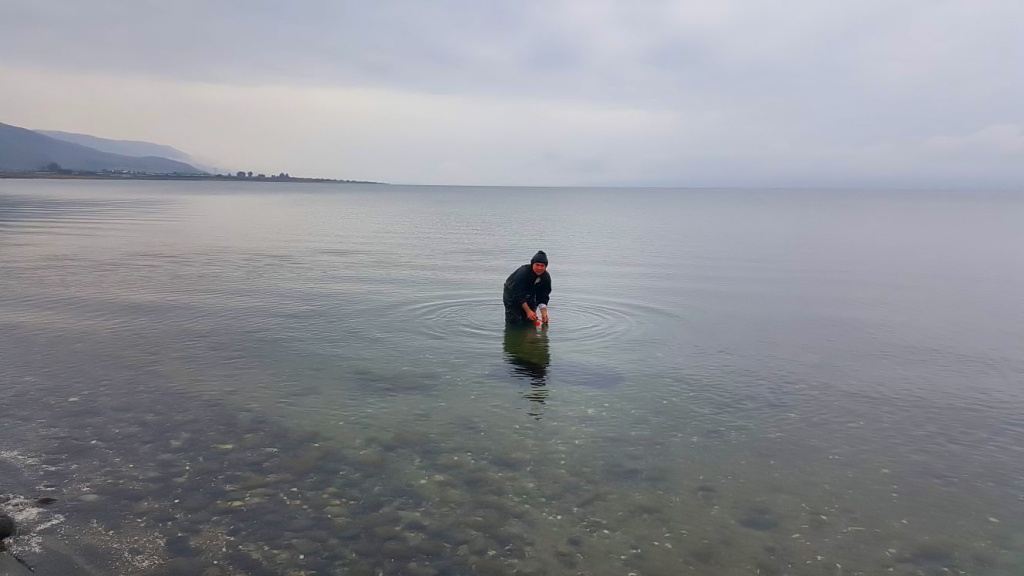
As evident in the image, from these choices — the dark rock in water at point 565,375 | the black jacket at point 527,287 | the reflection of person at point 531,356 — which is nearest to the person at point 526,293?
the black jacket at point 527,287

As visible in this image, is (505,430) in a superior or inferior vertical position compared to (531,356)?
inferior

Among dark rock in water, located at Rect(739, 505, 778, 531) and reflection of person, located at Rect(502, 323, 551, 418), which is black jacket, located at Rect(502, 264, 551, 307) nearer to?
reflection of person, located at Rect(502, 323, 551, 418)

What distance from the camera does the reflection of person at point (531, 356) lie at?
13465 millimetres

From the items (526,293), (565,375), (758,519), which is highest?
(526,293)

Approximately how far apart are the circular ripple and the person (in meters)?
0.72

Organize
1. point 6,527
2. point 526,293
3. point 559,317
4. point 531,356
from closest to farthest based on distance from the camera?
point 6,527 → point 531,356 → point 526,293 → point 559,317

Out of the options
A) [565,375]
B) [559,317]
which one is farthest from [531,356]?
[559,317]

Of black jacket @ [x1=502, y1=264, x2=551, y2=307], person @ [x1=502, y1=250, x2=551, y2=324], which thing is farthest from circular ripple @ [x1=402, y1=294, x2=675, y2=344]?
black jacket @ [x1=502, y1=264, x2=551, y2=307]

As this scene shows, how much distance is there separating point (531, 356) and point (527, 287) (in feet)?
7.73

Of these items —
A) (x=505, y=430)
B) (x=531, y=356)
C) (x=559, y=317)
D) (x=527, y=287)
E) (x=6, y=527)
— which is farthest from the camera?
(x=559, y=317)

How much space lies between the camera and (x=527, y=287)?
17750 millimetres

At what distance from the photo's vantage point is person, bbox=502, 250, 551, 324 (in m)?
17.5

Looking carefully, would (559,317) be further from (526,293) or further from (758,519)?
(758,519)

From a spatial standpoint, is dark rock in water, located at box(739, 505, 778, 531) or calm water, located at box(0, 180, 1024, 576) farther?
dark rock in water, located at box(739, 505, 778, 531)
